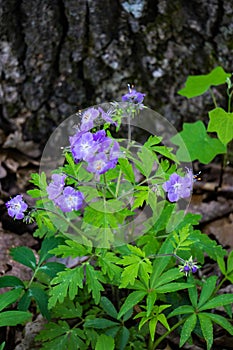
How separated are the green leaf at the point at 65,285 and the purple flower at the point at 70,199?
0.28 metres

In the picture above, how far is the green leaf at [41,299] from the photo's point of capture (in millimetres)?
2041

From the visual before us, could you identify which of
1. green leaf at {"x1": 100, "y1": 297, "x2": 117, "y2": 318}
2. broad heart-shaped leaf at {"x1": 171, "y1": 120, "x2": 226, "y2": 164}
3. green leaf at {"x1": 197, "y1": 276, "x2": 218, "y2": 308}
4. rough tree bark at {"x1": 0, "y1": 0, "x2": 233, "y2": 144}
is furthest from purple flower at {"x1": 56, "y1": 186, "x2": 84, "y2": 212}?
rough tree bark at {"x1": 0, "y1": 0, "x2": 233, "y2": 144}

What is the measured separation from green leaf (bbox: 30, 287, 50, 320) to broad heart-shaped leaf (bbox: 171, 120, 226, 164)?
1098 mm

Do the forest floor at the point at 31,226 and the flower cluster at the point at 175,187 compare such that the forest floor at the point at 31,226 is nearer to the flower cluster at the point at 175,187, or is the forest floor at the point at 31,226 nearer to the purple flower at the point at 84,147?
the flower cluster at the point at 175,187

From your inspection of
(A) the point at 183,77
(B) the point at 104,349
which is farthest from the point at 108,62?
(B) the point at 104,349

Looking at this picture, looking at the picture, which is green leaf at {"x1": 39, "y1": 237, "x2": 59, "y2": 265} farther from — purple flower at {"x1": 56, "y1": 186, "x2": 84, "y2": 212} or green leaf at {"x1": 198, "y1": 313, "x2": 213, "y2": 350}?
green leaf at {"x1": 198, "y1": 313, "x2": 213, "y2": 350}

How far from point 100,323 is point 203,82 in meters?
1.34

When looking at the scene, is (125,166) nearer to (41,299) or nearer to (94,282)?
(94,282)

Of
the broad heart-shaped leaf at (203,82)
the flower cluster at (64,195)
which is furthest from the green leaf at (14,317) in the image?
the broad heart-shaped leaf at (203,82)

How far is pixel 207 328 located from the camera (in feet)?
6.20

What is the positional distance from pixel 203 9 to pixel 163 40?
0.28m

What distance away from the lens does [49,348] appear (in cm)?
203

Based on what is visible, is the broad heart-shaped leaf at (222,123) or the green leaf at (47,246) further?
the broad heart-shaped leaf at (222,123)

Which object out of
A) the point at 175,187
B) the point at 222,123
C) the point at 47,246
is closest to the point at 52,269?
the point at 47,246
